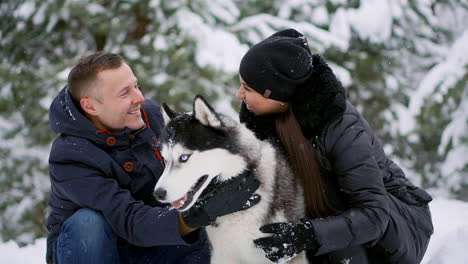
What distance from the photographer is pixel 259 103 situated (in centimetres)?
226

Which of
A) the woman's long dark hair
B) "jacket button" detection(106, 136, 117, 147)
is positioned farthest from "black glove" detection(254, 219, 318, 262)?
"jacket button" detection(106, 136, 117, 147)

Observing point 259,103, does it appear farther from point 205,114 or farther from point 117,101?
point 117,101

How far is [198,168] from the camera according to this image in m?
1.98

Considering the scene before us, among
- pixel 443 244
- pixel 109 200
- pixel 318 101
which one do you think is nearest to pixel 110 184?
pixel 109 200

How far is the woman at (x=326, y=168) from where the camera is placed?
1.96m

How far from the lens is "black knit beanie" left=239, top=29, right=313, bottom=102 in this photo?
2078mm

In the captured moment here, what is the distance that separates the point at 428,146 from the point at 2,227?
6.15m

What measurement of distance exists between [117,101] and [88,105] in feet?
0.52

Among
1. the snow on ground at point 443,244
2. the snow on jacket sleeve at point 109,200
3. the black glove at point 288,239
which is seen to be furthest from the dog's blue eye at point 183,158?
the snow on ground at point 443,244

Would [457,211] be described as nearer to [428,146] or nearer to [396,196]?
[396,196]

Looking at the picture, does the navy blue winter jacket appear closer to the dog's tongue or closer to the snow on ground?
Answer: the dog's tongue

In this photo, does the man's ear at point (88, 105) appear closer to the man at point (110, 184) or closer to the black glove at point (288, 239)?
the man at point (110, 184)

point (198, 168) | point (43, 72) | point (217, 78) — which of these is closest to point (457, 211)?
point (217, 78)

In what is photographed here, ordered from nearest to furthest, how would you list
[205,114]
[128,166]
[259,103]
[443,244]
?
[205,114] → [259,103] → [128,166] → [443,244]
